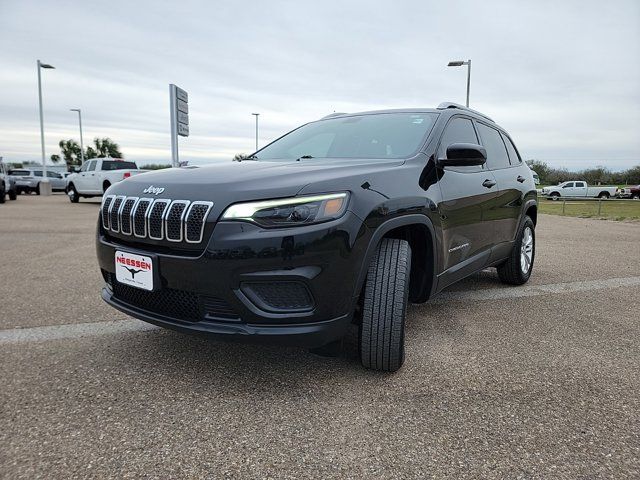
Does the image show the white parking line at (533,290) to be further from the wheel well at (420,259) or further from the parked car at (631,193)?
the parked car at (631,193)

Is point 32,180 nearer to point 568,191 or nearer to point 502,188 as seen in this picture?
point 502,188

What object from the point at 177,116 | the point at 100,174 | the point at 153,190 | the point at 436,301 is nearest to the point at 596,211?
the point at 177,116

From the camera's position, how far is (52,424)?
6.70 ft

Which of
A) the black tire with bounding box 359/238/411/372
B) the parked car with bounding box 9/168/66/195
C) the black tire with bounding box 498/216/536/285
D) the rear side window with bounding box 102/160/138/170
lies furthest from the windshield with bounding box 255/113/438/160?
the parked car with bounding box 9/168/66/195

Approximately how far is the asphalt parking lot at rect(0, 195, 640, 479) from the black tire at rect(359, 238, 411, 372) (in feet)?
0.59

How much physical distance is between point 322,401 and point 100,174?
15936mm

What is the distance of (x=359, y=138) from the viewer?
134 inches

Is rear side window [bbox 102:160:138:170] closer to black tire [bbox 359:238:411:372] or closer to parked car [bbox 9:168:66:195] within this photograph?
parked car [bbox 9:168:66:195]

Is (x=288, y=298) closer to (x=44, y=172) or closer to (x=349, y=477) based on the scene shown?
(x=349, y=477)

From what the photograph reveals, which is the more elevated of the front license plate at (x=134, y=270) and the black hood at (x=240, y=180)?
the black hood at (x=240, y=180)

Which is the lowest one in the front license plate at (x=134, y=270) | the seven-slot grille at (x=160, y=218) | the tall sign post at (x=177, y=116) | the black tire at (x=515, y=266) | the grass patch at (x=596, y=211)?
the grass patch at (x=596, y=211)

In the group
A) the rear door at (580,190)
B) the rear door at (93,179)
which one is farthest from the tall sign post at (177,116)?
the rear door at (580,190)

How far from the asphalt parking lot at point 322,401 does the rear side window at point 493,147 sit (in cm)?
130

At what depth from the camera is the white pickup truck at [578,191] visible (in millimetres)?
43037
